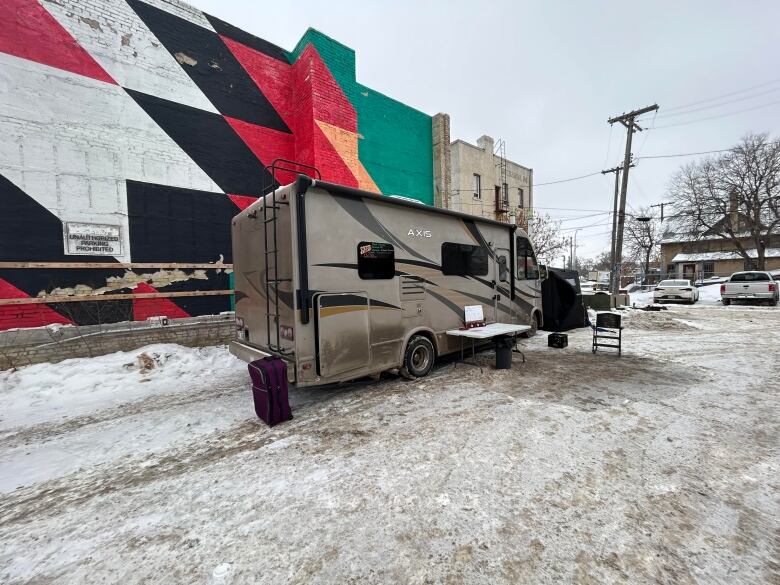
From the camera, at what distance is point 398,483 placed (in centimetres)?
287

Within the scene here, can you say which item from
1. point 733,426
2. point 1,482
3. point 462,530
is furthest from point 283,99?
point 733,426

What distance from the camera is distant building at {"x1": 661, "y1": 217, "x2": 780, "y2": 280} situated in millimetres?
37250

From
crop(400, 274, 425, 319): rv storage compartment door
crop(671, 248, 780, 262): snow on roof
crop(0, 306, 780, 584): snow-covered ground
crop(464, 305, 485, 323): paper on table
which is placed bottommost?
crop(0, 306, 780, 584): snow-covered ground

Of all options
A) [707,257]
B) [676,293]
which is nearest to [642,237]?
[707,257]

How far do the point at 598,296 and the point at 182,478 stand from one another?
591 inches

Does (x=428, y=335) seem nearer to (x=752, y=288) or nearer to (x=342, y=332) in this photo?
(x=342, y=332)

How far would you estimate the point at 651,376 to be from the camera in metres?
5.83

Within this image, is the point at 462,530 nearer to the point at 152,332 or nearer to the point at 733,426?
the point at 733,426

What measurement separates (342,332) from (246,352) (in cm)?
166

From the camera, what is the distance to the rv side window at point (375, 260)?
4852mm

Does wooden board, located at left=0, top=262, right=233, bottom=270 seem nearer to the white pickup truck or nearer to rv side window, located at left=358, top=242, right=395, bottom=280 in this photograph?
rv side window, located at left=358, top=242, right=395, bottom=280

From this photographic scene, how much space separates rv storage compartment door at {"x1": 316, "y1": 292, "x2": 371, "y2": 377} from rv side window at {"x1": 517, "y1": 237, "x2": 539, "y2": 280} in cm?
476

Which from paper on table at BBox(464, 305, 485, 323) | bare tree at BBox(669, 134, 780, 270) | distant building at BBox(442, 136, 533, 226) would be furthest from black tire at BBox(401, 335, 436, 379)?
bare tree at BBox(669, 134, 780, 270)

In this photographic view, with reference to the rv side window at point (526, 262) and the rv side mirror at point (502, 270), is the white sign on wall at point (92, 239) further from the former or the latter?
the rv side window at point (526, 262)
